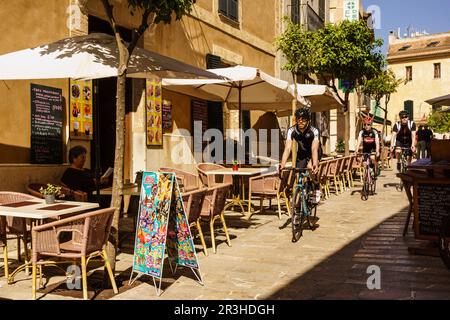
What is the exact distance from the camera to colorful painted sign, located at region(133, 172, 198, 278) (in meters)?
4.59

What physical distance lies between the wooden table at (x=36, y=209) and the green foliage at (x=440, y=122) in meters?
41.9

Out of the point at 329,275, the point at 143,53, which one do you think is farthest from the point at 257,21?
the point at 329,275

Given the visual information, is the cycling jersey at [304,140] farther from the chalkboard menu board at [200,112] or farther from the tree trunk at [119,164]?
the chalkboard menu board at [200,112]

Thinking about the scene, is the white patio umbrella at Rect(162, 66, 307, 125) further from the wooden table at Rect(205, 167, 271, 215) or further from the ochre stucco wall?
the ochre stucco wall

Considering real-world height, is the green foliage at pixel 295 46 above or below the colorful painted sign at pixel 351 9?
below

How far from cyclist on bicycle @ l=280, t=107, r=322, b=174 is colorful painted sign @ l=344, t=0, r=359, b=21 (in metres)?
29.0

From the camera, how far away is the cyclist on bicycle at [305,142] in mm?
7141

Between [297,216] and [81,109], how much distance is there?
3833mm

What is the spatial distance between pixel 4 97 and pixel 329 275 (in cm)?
478

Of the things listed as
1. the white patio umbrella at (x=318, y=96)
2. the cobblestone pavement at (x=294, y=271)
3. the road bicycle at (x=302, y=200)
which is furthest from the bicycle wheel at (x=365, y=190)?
the road bicycle at (x=302, y=200)

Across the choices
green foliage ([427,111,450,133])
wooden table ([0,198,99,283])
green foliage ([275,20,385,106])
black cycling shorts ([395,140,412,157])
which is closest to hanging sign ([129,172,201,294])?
wooden table ([0,198,99,283])

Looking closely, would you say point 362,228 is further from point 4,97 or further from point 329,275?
point 4,97
